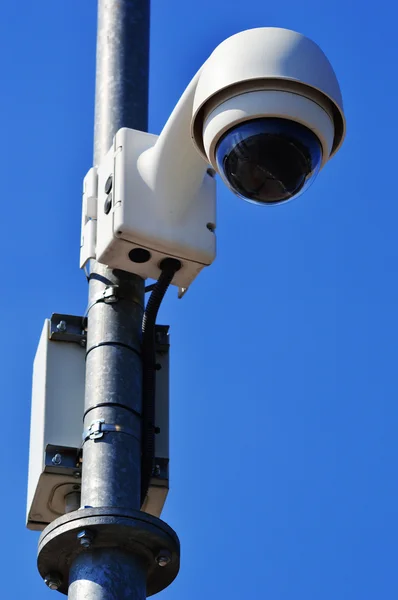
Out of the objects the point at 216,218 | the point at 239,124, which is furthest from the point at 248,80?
the point at 216,218

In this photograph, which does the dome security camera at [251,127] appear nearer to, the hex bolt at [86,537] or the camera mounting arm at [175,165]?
the camera mounting arm at [175,165]

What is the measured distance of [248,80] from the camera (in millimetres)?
3186

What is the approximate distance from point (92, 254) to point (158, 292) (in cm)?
26

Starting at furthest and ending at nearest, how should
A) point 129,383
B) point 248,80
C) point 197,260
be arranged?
point 197,260, point 129,383, point 248,80

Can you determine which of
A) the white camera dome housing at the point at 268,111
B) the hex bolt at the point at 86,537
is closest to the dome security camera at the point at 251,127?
the white camera dome housing at the point at 268,111

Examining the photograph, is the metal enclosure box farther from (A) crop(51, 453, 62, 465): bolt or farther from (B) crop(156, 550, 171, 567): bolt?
(B) crop(156, 550, 171, 567): bolt

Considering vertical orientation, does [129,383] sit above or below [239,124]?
below

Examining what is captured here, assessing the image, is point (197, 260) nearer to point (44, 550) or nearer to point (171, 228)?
point (171, 228)

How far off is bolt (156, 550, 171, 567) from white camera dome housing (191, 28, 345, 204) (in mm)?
797

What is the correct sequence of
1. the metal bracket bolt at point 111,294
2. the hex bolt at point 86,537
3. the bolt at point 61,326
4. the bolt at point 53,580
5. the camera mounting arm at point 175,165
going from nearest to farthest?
the hex bolt at point 86,537 → the bolt at point 53,580 → the camera mounting arm at point 175,165 → the metal bracket bolt at point 111,294 → the bolt at point 61,326

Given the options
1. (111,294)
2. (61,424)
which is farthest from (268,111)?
(61,424)

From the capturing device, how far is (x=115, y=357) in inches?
137

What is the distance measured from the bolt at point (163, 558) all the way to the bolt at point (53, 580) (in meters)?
0.24

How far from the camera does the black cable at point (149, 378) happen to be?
11.4ft
